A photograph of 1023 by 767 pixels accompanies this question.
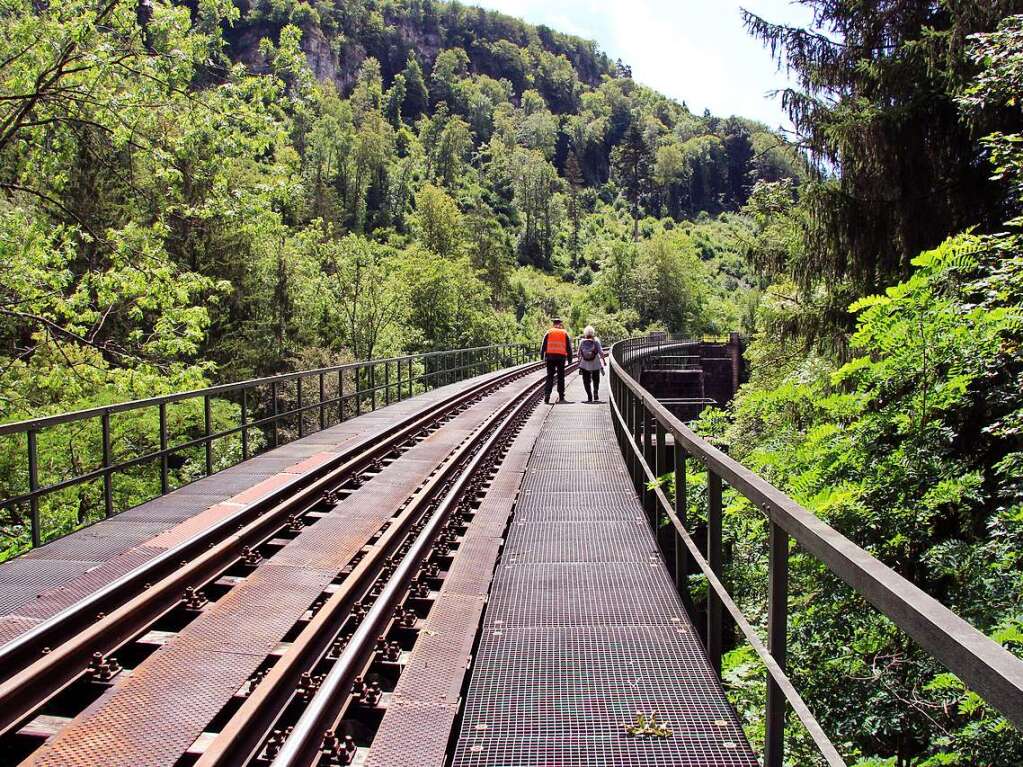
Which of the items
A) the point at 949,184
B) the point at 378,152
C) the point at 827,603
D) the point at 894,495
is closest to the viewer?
the point at 827,603

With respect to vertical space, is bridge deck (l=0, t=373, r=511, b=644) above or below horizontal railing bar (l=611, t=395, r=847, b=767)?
below

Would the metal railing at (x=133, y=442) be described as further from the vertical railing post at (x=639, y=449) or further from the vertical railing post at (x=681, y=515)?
the vertical railing post at (x=681, y=515)

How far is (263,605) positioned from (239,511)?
2400 millimetres

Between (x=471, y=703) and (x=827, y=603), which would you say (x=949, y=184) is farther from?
(x=471, y=703)

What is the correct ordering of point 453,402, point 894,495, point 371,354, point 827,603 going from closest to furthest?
1. point 827,603
2. point 894,495
3. point 453,402
4. point 371,354

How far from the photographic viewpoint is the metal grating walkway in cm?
333

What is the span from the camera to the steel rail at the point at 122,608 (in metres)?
4.08

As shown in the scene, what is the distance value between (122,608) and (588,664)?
3114 millimetres

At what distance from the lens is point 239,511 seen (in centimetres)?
761

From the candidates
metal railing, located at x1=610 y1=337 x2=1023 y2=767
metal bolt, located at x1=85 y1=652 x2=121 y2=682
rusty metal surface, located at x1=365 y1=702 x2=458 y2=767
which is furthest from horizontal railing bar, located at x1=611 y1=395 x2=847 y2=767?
metal bolt, located at x1=85 y1=652 x2=121 y2=682

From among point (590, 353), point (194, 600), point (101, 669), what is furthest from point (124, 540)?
point (590, 353)

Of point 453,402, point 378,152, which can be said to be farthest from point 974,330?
point 378,152

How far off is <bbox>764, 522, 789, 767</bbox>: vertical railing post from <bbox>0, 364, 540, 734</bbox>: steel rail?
352cm

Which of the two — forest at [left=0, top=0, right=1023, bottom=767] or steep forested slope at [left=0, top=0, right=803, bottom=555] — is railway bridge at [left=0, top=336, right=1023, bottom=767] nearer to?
forest at [left=0, top=0, right=1023, bottom=767]
